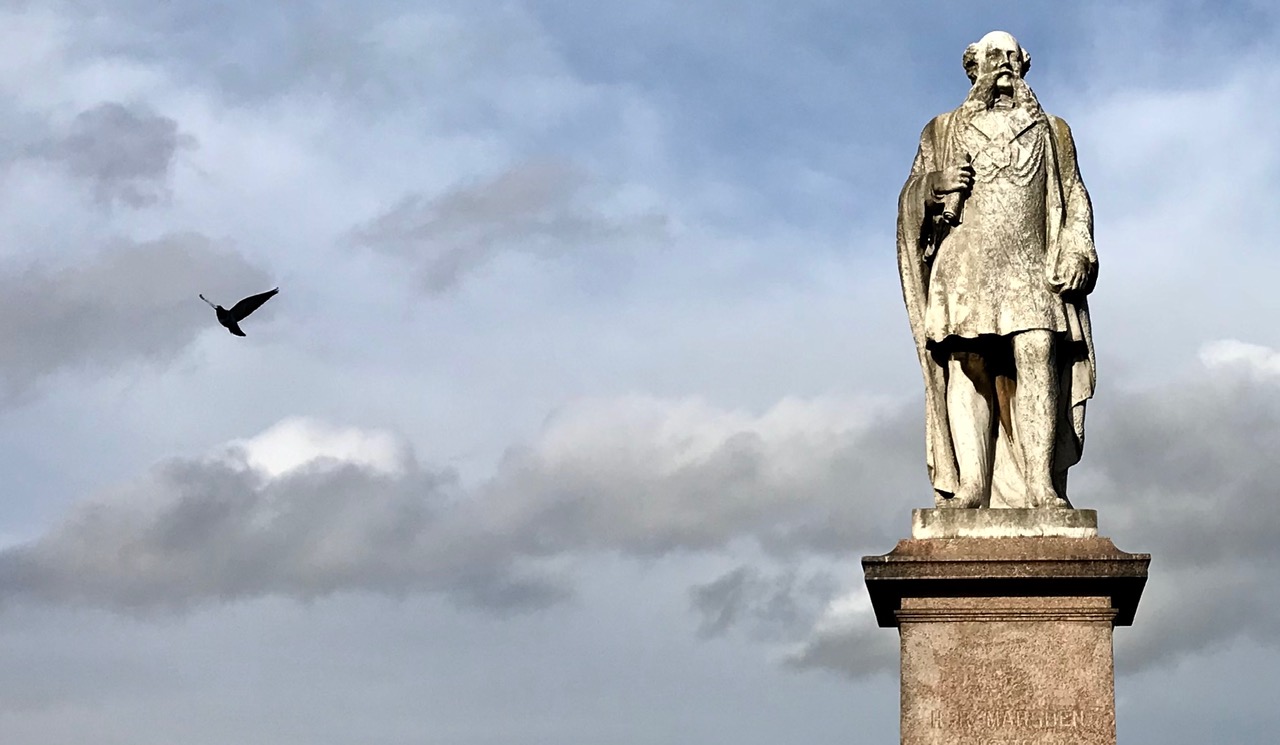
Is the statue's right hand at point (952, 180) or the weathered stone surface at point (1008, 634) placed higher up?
the statue's right hand at point (952, 180)

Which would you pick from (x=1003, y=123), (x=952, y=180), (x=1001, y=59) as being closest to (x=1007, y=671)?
(x=952, y=180)

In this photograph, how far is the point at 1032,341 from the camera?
15352mm

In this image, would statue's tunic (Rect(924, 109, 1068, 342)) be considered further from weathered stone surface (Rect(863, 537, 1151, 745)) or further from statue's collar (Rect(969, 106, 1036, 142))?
weathered stone surface (Rect(863, 537, 1151, 745))

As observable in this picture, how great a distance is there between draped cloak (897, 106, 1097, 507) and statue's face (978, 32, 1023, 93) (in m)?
0.37

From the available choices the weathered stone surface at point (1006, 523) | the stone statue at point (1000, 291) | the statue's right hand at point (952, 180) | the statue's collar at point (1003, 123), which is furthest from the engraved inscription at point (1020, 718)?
the statue's collar at point (1003, 123)

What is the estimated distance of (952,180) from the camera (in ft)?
51.6

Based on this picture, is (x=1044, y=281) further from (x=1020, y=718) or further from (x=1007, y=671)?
(x=1020, y=718)

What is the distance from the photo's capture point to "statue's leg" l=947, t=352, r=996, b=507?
50.5ft

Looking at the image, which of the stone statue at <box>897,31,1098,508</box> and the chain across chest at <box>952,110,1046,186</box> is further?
the chain across chest at <box>952,110,1046,186</box>

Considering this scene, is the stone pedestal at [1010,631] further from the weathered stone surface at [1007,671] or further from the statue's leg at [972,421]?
the statue's leg at [972,421]

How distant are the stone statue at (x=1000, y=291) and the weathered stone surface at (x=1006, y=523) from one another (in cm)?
23

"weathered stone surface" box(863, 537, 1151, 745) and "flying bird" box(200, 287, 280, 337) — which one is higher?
"flying bird" box(200, 287, 280, 337)

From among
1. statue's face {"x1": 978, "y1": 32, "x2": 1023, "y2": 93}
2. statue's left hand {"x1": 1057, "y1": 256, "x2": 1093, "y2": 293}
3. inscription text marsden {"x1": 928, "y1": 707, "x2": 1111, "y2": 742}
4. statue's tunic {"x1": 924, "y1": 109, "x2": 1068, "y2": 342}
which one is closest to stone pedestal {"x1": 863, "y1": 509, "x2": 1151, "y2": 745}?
inscription text marsden {"x1": 928, "y1": 707, "x2": 1111, "y2": 742}

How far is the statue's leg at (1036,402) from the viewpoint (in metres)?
15.3
